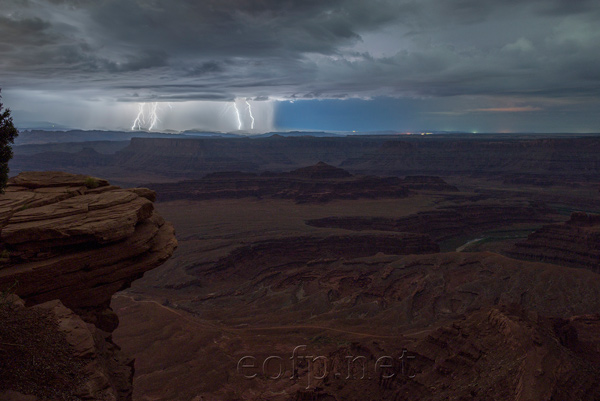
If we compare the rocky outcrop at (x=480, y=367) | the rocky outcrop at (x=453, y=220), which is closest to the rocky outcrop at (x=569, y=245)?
the rocky outcrop at (x=453, y=220)

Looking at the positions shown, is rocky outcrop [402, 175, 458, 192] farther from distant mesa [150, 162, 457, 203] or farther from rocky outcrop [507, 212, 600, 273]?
rocky outcrop [507, 212, 600, 273]

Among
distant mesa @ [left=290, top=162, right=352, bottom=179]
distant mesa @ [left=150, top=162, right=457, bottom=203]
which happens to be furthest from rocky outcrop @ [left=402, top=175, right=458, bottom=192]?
distant mesa @ [left=290, top=162, right=352, bottom=179]

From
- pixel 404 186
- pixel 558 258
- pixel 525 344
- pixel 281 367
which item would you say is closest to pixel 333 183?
pixel 404 186

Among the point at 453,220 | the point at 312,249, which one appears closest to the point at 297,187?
the point at 453,220

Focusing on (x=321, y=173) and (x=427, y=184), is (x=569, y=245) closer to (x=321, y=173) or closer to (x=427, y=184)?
(x=427, y=184)

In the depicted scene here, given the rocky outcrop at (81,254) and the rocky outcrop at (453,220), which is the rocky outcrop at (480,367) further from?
the rocky outcrop at (453,220)
